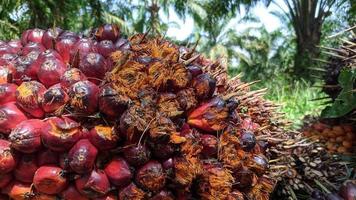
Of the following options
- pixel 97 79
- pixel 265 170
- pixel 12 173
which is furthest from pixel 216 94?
pixel 12 173

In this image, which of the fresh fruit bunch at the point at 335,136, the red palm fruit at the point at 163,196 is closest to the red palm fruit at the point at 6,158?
the red palm fruit at the point at 163,196

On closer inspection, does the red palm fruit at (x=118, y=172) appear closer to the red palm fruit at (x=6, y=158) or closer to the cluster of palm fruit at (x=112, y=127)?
the cluster of palm fruit at (x=112, y=127)

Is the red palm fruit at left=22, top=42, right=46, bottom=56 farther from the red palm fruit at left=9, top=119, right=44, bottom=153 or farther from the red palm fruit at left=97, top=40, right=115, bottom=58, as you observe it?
the red palm fruit at left=9, top=119, right=44, bottom=153

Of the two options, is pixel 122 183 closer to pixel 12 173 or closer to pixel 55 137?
pixel 55 137

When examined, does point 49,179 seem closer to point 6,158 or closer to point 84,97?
point 6,158

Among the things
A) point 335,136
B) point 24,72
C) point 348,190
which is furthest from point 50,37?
point 335,136

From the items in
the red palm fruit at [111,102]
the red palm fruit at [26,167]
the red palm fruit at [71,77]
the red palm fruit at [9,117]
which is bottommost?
the red palm fruit at [26,167]
